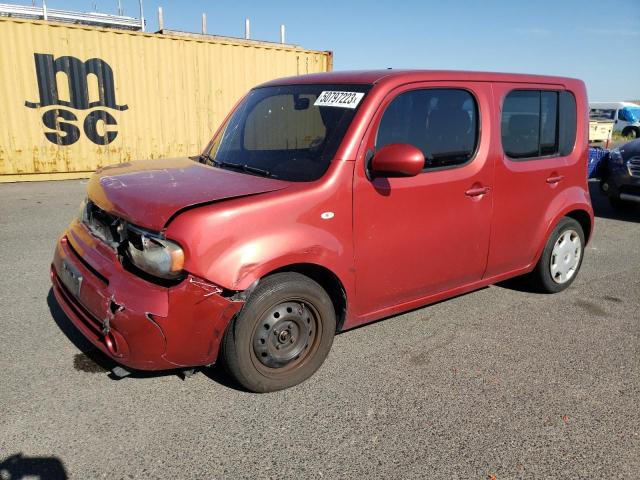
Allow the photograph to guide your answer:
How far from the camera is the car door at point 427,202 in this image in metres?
3.12

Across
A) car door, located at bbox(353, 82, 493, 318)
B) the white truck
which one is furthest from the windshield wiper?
the white truck

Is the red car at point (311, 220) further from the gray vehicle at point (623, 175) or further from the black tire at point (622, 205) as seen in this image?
the black tire at point (622, 205)

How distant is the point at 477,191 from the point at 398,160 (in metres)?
0.98

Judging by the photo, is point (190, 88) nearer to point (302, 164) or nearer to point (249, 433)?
point (302, 164)

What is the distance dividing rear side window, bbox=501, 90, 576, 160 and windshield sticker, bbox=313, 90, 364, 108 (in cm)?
130

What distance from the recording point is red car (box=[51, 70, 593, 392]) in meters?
2.57

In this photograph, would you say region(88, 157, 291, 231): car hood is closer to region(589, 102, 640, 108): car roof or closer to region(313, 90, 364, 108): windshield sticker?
region(313, 90, 364, 108): windshield sticker

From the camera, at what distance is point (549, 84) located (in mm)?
4203

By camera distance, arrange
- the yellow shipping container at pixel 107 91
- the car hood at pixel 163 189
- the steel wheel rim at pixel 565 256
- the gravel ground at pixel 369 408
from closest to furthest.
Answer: the gravel ground at pixel 369 408
the car hood at pixel 163 189
the steel wheel rim at pixel 565 256
the yellow shipping container at pixel 107 91

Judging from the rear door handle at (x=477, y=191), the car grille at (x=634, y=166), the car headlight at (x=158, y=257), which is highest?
the rear door handle at (x=477, y=191)

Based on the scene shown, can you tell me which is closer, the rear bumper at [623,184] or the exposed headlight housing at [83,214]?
the exposed headlight housing at [83,214]

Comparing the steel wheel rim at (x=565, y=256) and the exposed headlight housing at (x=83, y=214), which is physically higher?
the exposed headlight housing at (x=83, y=214)

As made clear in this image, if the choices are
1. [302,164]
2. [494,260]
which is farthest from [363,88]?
[494,260]

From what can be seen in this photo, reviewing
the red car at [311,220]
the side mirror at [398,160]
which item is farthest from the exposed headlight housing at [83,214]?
the side mirror at [398,160]
